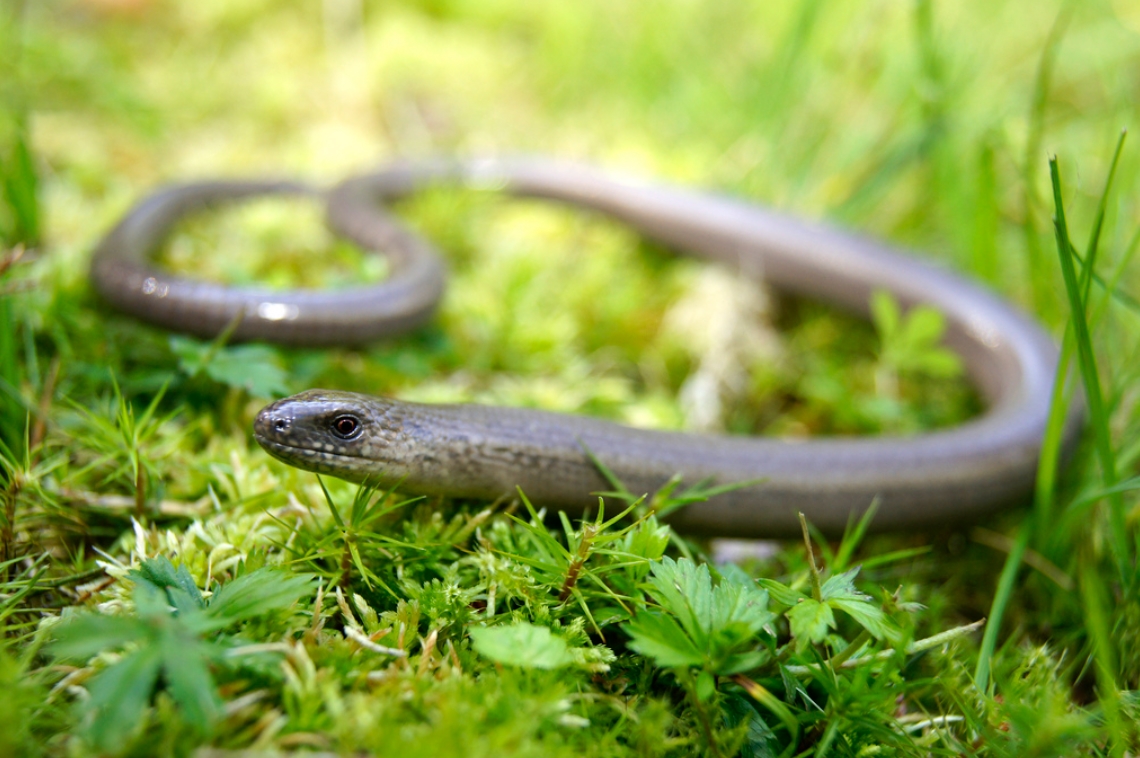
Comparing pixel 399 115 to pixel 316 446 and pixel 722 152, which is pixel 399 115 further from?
pixel 316 446

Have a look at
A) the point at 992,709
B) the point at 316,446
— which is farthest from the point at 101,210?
the point at 992,709

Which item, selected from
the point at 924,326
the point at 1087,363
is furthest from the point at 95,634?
the point at 924,326

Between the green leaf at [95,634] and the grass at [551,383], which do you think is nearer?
the green leaf at [95,634]

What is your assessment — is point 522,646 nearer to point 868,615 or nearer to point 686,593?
point 686,593

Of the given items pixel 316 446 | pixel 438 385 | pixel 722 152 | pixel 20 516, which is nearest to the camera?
pixel 20 516

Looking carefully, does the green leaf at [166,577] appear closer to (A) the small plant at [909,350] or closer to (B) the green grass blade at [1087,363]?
(B) the green grass blade at [1087,363]

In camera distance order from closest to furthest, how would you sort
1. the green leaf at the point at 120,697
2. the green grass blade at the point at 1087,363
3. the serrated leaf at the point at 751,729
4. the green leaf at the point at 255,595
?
1. the green leaf at the point at 120,697
2. the green leaf at the point at 255,595
3. the serrated leaf at the point at 751,729
4. the green grass blade at the point at 1087,363

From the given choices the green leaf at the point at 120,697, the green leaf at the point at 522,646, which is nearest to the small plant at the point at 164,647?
the green leaf at the point at 120,697
